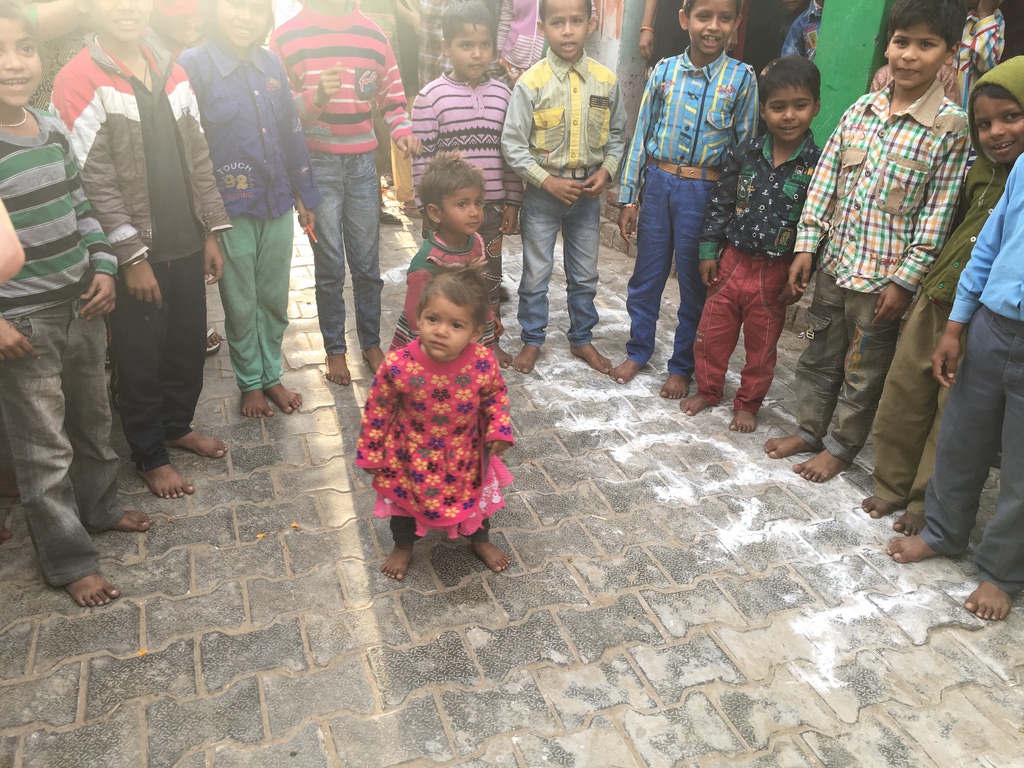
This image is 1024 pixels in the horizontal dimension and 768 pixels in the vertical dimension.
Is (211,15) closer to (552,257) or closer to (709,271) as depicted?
(552,257)

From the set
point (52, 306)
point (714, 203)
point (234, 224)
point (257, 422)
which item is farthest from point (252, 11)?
point (714, 203)

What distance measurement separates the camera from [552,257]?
189 inches

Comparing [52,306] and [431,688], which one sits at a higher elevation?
[52,306]

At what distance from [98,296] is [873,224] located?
10.3 feet

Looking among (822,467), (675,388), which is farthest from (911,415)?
(675,388)

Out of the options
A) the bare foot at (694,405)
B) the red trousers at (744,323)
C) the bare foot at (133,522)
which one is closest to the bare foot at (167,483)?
the bare foot at (133,522)

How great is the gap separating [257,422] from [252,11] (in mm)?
1939

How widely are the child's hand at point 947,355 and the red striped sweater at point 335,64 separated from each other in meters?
2.93

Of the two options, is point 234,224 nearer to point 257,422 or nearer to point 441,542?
point 257,422

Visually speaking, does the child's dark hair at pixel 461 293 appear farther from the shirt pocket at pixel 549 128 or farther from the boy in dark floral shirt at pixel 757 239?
the shirt pocket at pixel 549 128

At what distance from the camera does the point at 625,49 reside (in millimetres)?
6555

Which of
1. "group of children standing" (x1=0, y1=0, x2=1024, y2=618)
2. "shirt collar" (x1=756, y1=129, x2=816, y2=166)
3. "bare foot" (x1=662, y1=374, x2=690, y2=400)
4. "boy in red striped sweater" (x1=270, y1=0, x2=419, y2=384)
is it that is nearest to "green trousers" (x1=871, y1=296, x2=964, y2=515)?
"group of children standing" (x1=0, y1=0, x2=1024, y2=618)

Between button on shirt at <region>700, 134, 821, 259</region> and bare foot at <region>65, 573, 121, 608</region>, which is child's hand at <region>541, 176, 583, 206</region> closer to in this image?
button on shirt at <region>700, 134, 821, 259</region>

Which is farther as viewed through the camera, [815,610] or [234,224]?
[234,224]
